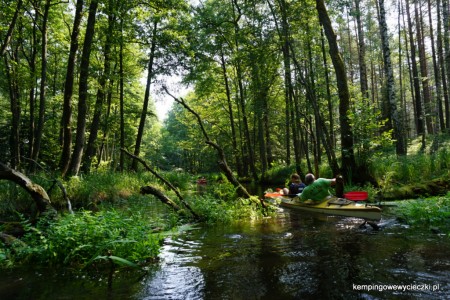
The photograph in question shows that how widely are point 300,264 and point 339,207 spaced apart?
4343mm

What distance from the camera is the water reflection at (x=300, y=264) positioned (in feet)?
12.3

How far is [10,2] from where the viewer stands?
12.1 metres

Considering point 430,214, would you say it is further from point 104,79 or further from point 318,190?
point 104,79

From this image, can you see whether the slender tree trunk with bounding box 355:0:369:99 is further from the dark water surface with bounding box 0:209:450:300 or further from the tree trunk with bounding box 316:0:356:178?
the dark water surface with bounding box 0:209:450:300

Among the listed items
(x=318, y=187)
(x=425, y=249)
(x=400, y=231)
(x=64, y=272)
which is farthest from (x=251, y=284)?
(x=318, y=187)

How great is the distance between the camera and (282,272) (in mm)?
4406

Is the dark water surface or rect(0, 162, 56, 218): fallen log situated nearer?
the dark water surface

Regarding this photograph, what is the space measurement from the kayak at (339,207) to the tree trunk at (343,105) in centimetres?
317

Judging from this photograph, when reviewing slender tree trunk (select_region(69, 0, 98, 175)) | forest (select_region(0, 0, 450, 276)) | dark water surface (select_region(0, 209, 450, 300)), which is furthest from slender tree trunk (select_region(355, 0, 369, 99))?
dark water surface (select_region(0, 209, 450, 300))

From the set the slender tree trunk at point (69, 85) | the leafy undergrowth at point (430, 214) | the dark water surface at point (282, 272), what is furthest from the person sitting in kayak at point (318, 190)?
the slender tree trunk at point (69, 85)

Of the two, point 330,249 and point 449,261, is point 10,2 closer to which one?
point 330,249

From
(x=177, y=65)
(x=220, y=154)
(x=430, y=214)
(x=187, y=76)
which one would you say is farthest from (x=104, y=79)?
(x=430, y=214)

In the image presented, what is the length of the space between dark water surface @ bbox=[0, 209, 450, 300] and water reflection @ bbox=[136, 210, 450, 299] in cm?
1

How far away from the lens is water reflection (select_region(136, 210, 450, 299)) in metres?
3.75
